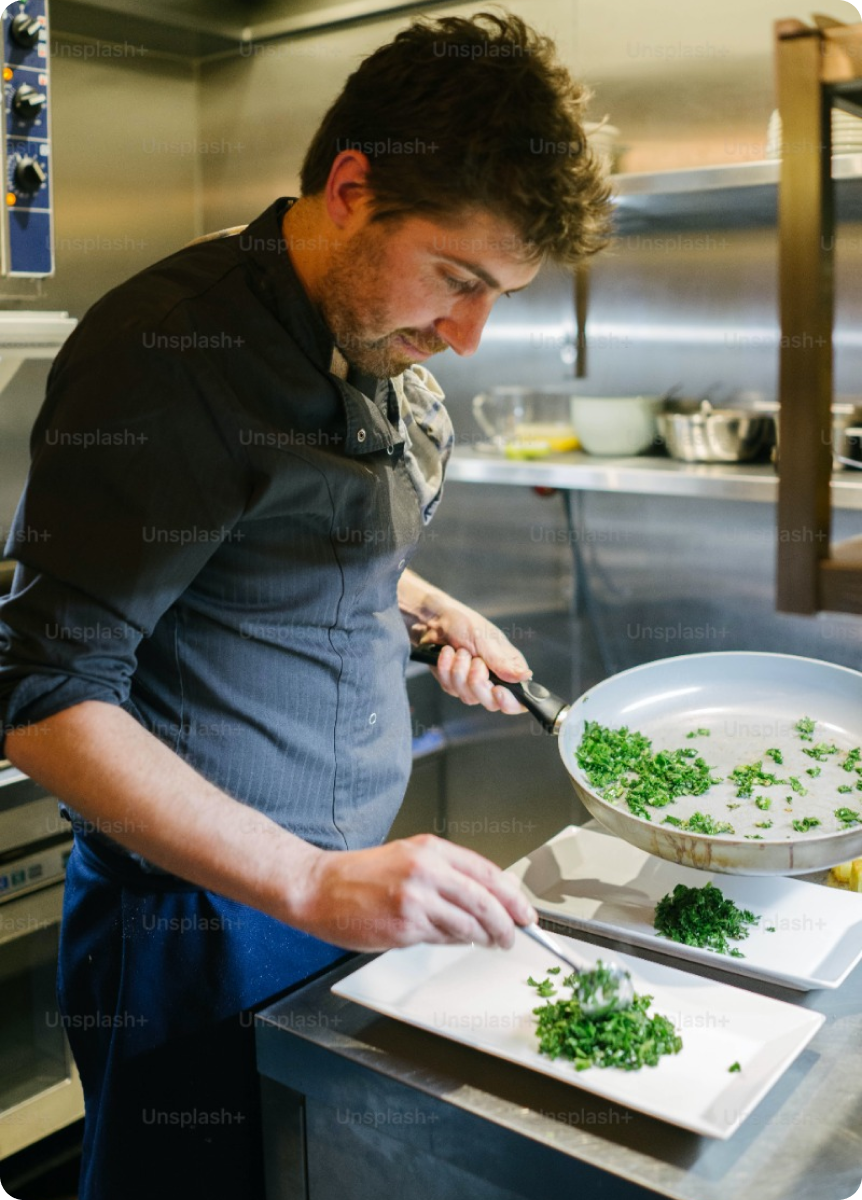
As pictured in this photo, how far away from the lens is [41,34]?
226 cm

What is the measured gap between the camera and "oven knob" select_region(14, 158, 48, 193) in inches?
89.9

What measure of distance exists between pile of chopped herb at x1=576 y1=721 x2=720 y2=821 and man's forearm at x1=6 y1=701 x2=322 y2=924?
45 cm

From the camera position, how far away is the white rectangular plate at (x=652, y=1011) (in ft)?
3.27

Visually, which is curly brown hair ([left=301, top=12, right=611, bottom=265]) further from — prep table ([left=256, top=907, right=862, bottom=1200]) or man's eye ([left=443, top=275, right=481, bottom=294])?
prep table ([left=256, top=907, right=862, bottom=1200])

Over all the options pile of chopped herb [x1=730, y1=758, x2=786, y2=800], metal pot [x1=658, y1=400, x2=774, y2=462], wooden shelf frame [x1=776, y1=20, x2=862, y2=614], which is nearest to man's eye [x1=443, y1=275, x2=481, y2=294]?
wooden shelf frame [x1=776, y1=20, x2=862, y2=614]

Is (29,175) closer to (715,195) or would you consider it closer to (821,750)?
(715,195)

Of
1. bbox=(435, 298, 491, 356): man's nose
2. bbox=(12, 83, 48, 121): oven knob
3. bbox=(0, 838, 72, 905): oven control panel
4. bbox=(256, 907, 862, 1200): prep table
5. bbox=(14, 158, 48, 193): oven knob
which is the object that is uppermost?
bbox=(12, 83, 48, 121): oven knob

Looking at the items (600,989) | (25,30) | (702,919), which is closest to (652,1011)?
(600,989)

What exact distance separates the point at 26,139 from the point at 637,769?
1720mm

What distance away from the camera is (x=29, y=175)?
229cm

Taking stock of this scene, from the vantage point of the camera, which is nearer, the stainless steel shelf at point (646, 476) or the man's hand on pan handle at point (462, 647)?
the man's hand on pan handle at point (462, 647)

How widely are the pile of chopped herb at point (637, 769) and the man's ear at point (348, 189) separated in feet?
2.19

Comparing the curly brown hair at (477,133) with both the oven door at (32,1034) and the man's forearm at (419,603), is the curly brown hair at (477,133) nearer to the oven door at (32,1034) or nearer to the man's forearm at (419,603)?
the man's forearm at (419,603)

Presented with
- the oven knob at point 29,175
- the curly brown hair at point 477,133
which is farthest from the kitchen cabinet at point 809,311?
the oven knob at point 29,175
